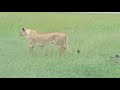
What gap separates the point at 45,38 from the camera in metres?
2.77

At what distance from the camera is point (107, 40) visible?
2771 mm

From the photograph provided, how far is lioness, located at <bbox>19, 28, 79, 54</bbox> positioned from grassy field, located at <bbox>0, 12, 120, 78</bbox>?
44 mm

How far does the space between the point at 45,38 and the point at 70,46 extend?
0.26 meters

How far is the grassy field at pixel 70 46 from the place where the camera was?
271cm

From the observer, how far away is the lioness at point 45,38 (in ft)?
9.08

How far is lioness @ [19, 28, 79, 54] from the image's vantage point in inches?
109

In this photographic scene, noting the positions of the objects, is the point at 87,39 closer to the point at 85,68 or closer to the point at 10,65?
the point at 85,68

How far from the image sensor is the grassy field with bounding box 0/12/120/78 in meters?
2.71

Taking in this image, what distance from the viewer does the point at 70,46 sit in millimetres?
2773

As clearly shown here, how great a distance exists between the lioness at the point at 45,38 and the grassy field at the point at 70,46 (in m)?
0.04

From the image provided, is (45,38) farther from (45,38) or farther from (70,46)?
(70,46)

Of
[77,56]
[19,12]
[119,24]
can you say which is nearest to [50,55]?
[77,56]

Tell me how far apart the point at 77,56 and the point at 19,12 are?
28.2 inches

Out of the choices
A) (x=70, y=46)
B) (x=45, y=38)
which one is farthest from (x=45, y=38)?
(x=70, y=46)
